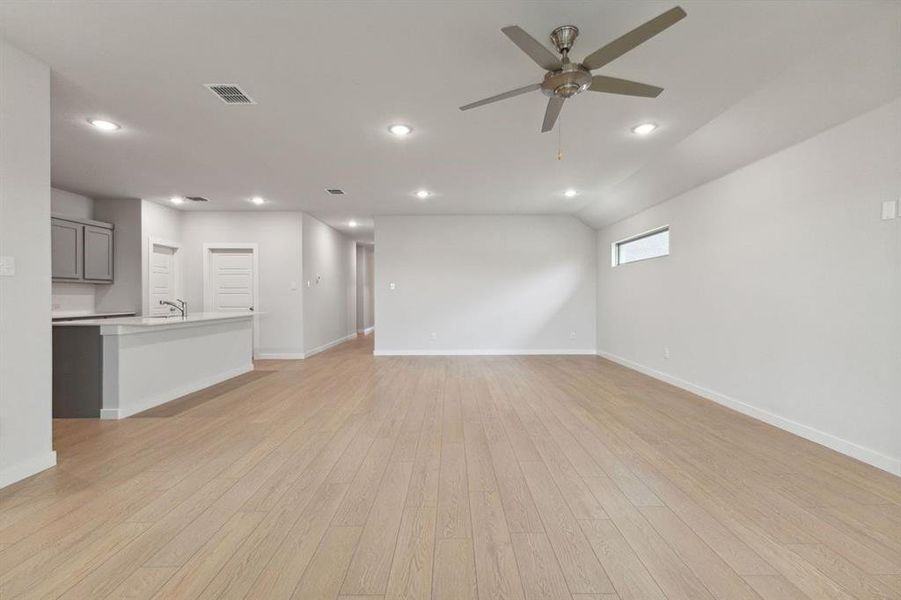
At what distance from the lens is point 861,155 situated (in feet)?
8.89

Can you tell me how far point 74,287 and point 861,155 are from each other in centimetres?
875

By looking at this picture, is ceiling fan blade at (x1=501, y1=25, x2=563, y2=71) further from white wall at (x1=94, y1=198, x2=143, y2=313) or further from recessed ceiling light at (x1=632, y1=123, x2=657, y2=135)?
white wall at (x1=94, y1=198, x2=143, y2=313)

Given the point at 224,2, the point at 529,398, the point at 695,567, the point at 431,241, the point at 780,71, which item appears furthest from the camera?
the point at 431,241

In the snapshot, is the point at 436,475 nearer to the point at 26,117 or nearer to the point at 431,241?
the point at 26,117

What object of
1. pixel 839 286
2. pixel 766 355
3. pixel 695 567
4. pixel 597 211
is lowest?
pixel 695 567

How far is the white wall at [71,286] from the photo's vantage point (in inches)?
216

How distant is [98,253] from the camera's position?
19.0 feet

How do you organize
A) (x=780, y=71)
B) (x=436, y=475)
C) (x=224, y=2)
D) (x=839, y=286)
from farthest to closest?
(x=839, y=286), (x=780, y=71), (x=436, y=475), (x=224, y=2)

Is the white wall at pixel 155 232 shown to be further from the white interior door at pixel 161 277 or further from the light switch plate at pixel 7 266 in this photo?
the light switch plate at pixel 7 266

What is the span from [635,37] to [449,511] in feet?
8.07

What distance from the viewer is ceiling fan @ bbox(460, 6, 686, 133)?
73.5 inches

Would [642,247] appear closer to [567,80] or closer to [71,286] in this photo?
[567,80]

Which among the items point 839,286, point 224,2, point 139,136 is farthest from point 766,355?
point 139,136

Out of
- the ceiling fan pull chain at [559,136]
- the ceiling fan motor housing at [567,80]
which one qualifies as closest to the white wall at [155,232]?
the ceiling fan pull chain at [559,136]
